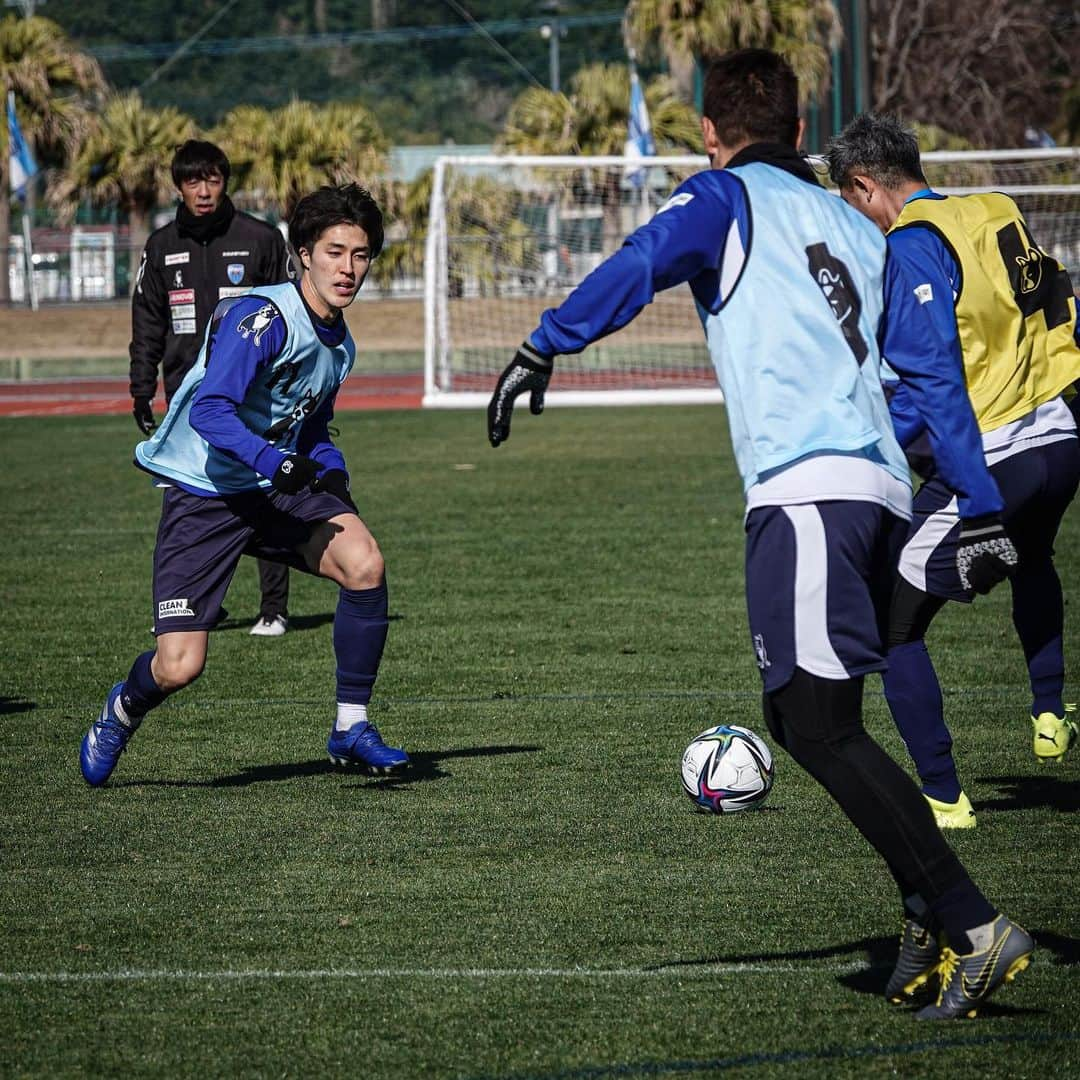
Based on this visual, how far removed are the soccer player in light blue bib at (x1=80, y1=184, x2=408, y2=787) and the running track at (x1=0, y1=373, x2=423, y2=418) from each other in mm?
15334

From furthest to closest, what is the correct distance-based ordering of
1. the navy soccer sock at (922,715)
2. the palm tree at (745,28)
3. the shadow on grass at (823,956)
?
the palm tree at (745,28) < the navy soccer sock at (922,715) < the shadow on grass at (823,956)

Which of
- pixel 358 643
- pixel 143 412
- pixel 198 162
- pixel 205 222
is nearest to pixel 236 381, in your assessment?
pixel 358 643

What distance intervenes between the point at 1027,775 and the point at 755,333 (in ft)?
8.73

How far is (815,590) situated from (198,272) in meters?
5.56

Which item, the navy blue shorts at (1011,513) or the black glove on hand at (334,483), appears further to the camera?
the black glove on hand at (334,483)

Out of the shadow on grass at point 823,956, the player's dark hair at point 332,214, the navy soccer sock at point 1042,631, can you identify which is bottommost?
the shadow on grass at point 823,956

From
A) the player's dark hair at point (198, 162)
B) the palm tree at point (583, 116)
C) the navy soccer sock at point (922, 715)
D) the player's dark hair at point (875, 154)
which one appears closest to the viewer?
the player's dark hair at point (875, 154)

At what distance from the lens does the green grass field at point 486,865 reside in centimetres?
373

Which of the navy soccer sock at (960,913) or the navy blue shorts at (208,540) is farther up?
the navy blue shorts at (208,540)

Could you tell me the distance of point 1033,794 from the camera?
18.5 ft

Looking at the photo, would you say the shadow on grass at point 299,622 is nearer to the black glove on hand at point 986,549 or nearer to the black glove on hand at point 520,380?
the black glove on hand at point 986,549

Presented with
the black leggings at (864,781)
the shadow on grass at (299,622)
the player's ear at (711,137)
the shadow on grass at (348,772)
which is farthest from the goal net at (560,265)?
the black leggings at (864,781)

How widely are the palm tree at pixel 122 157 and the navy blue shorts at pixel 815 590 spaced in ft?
111

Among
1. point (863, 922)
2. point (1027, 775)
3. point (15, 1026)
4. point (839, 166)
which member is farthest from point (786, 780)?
point (15, 1026)
